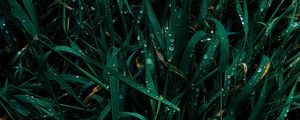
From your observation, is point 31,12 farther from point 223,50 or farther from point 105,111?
point 223,50

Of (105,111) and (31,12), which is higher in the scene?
(31,12)

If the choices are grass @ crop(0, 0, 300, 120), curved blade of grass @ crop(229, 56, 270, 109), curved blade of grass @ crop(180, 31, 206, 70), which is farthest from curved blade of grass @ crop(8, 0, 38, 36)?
curved blade of grass @ crop(229, 56, 270, 109)

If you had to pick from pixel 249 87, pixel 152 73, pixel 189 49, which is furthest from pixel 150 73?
pixel 249 87

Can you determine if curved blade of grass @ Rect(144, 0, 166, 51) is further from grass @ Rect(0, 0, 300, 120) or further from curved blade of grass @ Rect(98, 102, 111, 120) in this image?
curved blade of grass @ Rect(98, 102, 111, 120)

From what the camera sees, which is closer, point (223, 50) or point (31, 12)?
point (223, 50)

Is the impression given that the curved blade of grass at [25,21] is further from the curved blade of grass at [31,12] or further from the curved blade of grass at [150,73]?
the curved blade of grass at [150,73]

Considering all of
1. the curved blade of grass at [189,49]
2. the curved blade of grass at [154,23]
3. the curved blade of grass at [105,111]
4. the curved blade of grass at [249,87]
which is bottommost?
the curved blade of grass at [105,111]

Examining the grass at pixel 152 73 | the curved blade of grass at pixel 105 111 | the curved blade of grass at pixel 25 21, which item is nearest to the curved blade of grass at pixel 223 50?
the grass at pixel 152 73

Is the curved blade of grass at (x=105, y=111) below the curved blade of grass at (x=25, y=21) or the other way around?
below

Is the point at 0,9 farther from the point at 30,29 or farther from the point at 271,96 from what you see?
the point at 271,96
